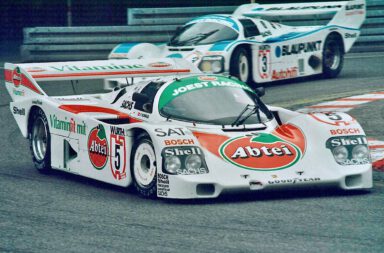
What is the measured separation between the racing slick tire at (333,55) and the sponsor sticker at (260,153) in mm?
9904

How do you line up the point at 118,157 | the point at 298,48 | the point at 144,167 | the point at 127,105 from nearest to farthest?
the point at 144,167, the point at 118,157, the point at 127,105, the point at 298,48

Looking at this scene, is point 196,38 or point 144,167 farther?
point 196,38

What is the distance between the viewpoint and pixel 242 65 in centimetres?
1717

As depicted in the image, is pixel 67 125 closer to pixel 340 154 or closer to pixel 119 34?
pixel 340 154

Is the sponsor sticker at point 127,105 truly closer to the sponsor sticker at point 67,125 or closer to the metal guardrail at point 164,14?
the sponsor sticker at point 67,125

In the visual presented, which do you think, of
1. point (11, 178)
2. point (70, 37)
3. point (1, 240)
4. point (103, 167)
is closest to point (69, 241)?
point (1, 240)

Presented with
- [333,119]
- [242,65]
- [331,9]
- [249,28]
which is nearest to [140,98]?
[333,119]

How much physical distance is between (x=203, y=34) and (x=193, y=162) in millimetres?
9223

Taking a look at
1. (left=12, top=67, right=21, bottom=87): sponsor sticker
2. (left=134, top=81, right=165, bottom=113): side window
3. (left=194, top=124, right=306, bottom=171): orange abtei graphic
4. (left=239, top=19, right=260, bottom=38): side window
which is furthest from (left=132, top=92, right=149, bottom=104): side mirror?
(left=239, top=19, right=260, bottom=38): side window

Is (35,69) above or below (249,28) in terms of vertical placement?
above

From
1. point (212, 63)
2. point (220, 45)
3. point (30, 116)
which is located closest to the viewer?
point (30, 116)

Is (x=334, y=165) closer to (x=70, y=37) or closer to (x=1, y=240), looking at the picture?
(x=1, y=240)

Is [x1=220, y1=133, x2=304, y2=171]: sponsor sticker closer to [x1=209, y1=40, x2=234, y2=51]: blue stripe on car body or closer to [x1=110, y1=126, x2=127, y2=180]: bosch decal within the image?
[x1=110, y1=126, x2=127, y2=180]: bosch decal

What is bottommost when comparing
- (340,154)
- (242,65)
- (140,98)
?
(242,65)
